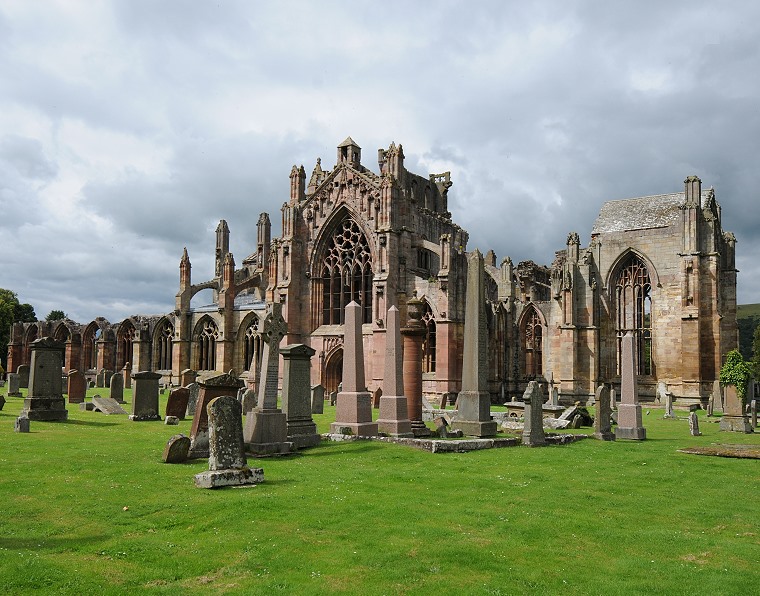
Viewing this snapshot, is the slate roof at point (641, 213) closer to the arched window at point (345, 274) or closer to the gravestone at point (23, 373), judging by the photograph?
the arched window at point (345, 274)

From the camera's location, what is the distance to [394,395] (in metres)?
16.4

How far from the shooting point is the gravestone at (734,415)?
21031 mm

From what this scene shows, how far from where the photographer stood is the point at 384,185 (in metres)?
36.1

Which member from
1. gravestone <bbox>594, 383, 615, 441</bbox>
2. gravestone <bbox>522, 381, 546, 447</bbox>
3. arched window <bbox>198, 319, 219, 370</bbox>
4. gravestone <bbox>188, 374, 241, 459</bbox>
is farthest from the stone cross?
arched window <bbox>198, 319, 219, 370</bbox>

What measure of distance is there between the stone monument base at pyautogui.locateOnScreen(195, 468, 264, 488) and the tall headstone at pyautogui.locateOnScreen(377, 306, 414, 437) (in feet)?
21.2

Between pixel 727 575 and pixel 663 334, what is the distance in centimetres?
3169

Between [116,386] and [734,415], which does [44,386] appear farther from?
[734,415]

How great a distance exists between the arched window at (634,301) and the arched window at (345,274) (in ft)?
46.5

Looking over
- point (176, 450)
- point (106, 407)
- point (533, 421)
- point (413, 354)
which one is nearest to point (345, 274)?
point (106, 407)

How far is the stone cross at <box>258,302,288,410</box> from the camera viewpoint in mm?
13617

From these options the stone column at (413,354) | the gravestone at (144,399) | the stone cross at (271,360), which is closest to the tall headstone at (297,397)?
the stone cross at (271,360)

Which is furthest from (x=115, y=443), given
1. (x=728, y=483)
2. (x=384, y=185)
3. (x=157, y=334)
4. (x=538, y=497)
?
(x=157, y=334)

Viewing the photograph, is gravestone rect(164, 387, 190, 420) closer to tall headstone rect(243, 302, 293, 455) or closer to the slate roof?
tall headstone rect(243, 302, 293, 455)

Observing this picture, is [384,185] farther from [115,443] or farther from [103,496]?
[103,496]
